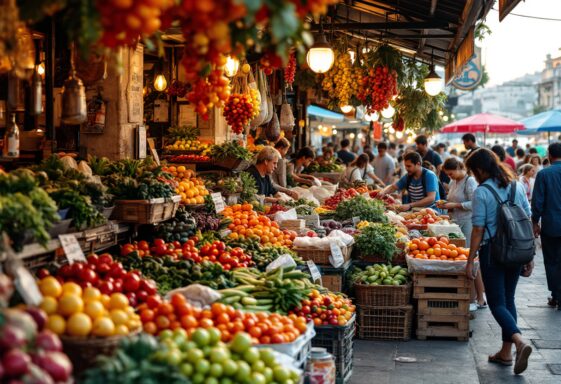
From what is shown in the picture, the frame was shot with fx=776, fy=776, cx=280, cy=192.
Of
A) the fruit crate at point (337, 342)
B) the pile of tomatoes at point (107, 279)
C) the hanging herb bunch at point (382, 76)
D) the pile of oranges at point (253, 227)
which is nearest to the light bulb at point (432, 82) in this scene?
the hanging herb bunch at point (382, 76)

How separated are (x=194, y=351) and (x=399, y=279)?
4792 millimetres

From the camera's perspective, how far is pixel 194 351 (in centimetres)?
407

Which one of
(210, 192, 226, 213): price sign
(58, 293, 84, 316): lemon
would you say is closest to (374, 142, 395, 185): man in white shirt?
(210, 192, 226, 213): price sign

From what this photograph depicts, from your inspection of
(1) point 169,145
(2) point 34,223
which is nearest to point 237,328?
(2) point 34,223

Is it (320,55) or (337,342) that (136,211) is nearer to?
(337,342)

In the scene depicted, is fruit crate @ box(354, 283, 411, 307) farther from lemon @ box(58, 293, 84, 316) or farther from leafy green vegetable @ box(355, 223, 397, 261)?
lemon @ box(58, 293, 84, 316)

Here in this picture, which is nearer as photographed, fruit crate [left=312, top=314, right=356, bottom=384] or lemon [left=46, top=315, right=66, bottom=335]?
lemon [left=46, top=315, right=66, bottom=335]

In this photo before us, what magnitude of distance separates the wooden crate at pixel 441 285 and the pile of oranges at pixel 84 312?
469cm

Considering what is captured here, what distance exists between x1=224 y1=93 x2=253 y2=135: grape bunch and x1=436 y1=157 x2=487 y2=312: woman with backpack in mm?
2718

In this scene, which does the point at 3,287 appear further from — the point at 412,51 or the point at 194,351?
the point at 412,51

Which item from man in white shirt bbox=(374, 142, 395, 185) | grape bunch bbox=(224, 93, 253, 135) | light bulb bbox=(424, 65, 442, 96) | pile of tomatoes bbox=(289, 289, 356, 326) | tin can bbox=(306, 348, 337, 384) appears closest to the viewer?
tin can bbox=(306, 348, 337, 384)

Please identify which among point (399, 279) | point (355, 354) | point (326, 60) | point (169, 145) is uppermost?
point (326, 60)

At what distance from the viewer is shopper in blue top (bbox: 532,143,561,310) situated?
393 inches

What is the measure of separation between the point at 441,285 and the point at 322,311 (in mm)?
2417
